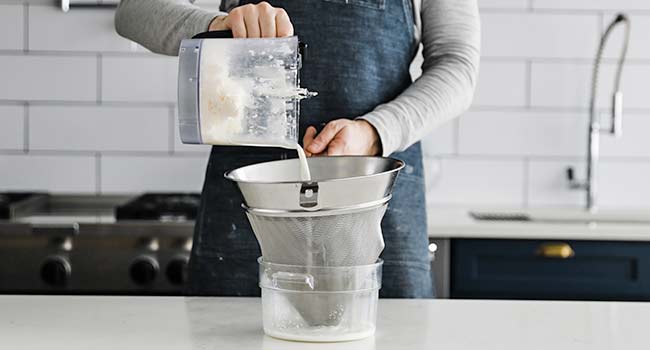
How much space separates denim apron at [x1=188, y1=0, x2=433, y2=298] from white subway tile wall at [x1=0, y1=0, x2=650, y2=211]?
1.08 metres

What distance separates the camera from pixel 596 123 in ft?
8.85

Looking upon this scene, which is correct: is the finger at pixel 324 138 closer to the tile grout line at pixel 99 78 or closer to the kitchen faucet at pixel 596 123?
the kitchen faucet at pixel 596 123

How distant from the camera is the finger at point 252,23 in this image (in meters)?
1.22

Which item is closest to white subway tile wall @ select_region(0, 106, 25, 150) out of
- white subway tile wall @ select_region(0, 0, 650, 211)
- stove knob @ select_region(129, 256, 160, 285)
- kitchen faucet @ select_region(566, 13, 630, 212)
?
white subway tile wall @ select_region(0, 0, 650, 211)

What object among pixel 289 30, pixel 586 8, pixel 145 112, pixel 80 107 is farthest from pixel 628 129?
pixel 289 30

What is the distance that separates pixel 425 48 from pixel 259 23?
1.66ft

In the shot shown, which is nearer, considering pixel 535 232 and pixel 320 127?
pixel 320 127

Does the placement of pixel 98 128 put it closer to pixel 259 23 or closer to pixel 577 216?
pixel 577 216

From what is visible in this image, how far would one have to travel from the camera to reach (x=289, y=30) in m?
1.24

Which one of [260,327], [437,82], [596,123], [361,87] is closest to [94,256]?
[361,87]

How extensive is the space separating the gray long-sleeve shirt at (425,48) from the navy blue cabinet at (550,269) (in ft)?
2.49

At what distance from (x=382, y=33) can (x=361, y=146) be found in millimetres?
338

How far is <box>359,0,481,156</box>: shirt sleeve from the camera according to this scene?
1.47m

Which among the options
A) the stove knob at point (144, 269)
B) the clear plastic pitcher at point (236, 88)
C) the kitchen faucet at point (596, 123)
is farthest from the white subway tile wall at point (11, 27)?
the clear plastic pitcher at point (236, 88)
